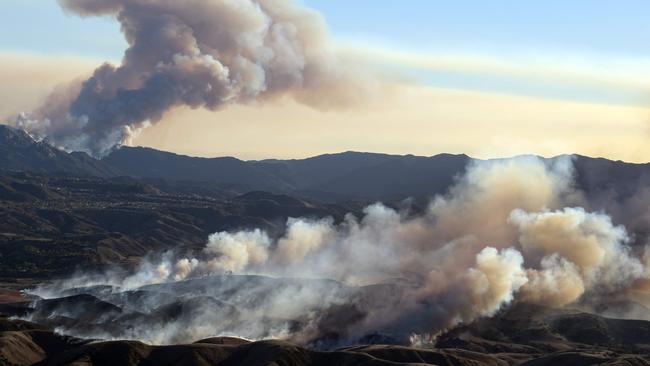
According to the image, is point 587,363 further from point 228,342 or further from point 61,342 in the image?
point 61,342

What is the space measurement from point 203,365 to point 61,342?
34711mm

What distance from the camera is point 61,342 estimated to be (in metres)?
A: 191

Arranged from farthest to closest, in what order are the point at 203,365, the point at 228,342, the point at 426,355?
the point at 228,342
the point at 426,355
the point at 203,365

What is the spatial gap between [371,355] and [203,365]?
30707 mm

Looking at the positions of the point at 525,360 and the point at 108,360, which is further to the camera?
the point at 525,360

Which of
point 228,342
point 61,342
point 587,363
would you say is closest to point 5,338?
point 61,342

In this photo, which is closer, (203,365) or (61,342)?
(203,365)

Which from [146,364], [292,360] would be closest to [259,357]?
[292,360]

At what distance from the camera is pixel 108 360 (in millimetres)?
175500

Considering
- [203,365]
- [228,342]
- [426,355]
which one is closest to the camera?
[203,365]

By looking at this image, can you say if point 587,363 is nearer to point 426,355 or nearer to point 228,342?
point 426,355

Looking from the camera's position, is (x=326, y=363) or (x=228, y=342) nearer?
(x=326, y=363)

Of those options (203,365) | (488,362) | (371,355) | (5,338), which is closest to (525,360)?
(488,362)

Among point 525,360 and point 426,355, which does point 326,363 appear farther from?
point 525,360
